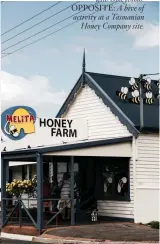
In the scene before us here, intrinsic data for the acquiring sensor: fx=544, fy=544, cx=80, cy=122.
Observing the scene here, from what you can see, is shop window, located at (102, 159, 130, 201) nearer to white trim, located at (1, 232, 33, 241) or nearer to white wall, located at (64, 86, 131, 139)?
white wall, located at (64, 86, 131, 139)

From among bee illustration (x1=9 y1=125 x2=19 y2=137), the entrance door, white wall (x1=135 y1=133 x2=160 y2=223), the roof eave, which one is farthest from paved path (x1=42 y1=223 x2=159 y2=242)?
bee illustration (x1=9 y1=125 x2=19 y2=137)

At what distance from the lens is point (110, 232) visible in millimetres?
16594

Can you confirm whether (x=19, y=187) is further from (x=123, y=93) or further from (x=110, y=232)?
(x=123, y=93)

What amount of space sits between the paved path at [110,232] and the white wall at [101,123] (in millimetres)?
1525

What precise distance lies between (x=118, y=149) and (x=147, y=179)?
5.18 feet

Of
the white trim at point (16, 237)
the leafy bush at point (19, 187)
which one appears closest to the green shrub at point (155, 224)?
the white trim at point (16, 237)

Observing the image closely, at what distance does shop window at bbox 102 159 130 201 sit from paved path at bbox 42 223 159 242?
189 centimetres

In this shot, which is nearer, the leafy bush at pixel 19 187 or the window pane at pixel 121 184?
A: the leafy bush at pixel 19 187

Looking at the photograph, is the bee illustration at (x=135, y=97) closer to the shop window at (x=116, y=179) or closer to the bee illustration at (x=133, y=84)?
the bee illustration at (x=133, y=84)

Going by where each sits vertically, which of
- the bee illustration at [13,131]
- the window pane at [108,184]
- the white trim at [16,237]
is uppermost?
the bee illustration at [13,131]

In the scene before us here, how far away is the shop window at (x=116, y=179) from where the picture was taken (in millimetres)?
20373

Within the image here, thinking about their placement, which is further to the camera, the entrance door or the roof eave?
the entrance door

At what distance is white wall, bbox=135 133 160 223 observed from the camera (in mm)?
19688

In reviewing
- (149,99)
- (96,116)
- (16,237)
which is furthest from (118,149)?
(16,237)
